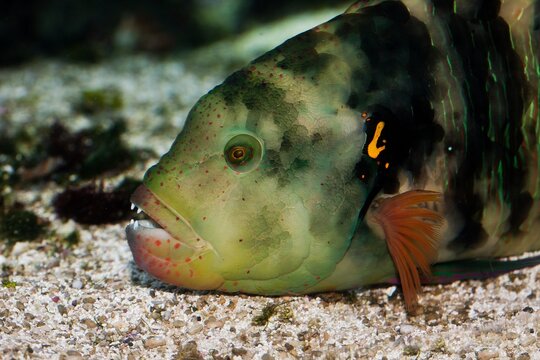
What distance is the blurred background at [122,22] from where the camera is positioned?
1052 cm

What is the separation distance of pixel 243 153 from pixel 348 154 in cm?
54

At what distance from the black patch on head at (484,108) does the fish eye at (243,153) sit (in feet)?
3.53

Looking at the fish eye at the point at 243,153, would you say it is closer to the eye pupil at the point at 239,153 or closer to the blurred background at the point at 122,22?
the eye pupil at the point at 239,153

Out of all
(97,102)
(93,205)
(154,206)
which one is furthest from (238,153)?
(97,102)

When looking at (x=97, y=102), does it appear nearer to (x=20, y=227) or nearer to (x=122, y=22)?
(x=20, y=227)

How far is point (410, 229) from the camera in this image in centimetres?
329

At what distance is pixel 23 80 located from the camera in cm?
879

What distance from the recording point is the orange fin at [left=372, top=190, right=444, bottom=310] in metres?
3.26

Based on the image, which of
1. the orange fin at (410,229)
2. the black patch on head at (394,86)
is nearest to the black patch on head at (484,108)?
the black patch on head at (394,86)

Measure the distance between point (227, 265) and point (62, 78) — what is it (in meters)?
6.58

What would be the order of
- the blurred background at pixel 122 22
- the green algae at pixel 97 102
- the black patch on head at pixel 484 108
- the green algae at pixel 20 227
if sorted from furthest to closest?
the blurred background at pixel 122 22
the green algae at pixel 97 102
the green algae at pixel 20 227
the black patch on head at pixel 484 108

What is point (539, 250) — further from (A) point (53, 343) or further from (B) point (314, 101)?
(A) point (53, 343)

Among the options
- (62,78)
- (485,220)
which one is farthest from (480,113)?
(62,78)

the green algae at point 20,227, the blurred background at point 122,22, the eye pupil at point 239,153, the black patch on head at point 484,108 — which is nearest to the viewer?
the eye pupil at point 239,153
